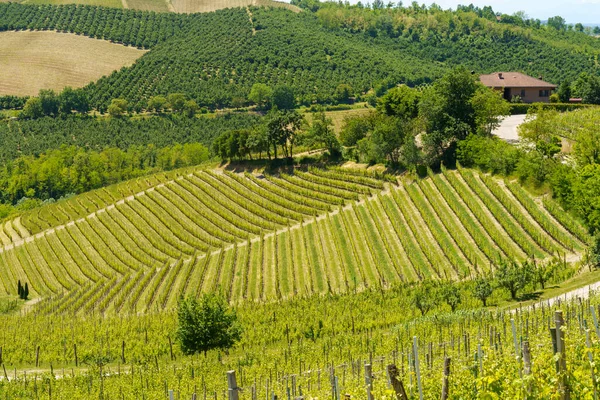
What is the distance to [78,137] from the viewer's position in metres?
142

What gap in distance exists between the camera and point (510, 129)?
247ft

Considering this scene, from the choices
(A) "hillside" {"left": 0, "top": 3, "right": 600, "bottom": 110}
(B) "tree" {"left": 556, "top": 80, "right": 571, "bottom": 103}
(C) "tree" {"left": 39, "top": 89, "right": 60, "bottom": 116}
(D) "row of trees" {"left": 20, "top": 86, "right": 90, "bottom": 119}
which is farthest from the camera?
(A) "hillside" {"left": 0, "top": 3, "right": 600, "bottom": 110}

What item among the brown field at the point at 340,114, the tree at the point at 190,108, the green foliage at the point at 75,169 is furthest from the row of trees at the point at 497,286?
the tree at the point at 190,108

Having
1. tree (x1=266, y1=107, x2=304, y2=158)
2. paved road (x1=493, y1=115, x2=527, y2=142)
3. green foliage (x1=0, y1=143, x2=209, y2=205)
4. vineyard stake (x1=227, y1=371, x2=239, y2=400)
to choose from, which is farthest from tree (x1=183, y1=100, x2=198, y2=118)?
vineyard stake (x1=227, y1=371, x2=239, y2=400)

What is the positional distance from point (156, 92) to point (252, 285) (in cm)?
12367

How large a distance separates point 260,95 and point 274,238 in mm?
99396

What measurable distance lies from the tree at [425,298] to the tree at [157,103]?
123 meters

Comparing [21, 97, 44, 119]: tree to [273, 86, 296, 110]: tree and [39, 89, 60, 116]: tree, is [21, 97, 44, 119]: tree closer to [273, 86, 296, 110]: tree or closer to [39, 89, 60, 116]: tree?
[39, 89, 60, 116]: tree

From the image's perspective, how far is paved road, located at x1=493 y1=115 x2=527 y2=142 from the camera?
70488 millimetres

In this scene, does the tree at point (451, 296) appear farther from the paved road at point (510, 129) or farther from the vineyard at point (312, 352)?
the paved road at point (510, 129)

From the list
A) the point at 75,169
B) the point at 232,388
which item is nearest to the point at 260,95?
the point at 75,169

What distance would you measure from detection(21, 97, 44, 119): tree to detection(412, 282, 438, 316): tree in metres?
136

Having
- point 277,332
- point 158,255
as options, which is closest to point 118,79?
point 158,255

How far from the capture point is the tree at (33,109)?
506ft
